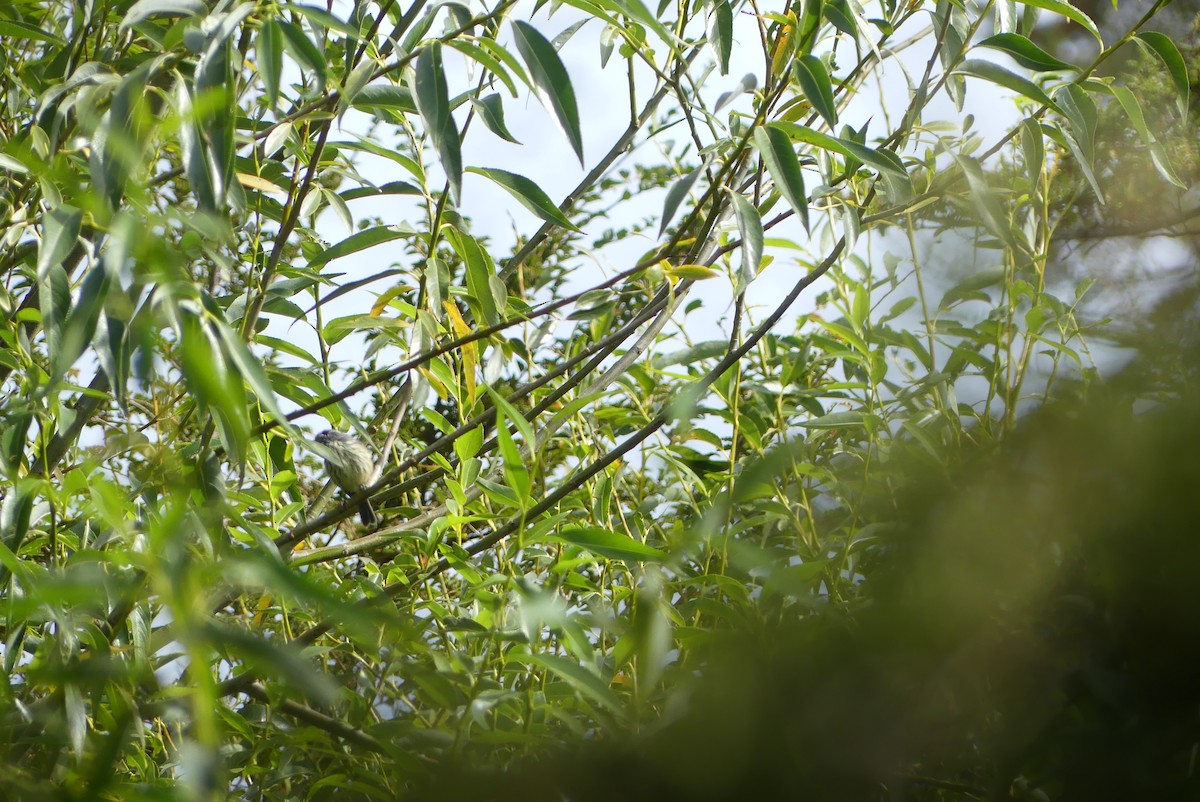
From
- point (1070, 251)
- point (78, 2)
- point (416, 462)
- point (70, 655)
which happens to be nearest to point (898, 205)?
point (1070, 251)

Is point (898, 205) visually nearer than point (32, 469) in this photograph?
Yes

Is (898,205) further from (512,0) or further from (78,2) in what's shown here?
(78,2)

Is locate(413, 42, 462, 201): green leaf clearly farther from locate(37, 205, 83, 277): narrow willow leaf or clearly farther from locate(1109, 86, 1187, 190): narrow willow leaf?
locate(1109, 86, 1187, 190): narrow willow leaf

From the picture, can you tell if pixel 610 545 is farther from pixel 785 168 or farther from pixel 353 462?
pixel 353 462

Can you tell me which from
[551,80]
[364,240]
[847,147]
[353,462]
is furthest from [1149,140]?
[353,462]

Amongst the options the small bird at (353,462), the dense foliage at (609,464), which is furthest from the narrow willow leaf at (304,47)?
the small bird at (353,462)

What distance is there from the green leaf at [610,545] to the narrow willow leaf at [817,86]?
466 millimetres

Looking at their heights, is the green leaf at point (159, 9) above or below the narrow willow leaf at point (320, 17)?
above

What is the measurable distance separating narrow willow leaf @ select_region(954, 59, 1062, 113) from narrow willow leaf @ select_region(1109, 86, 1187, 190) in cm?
7

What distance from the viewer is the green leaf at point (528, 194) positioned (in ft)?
3.45

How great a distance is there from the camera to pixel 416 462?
3.87 feet

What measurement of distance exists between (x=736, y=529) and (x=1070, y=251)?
0.48 meters

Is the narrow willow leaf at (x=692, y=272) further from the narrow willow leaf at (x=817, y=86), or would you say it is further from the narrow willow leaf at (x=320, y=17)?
the narrow willow leaf at (x=320, y=17)

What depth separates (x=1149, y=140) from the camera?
0.84 meters
